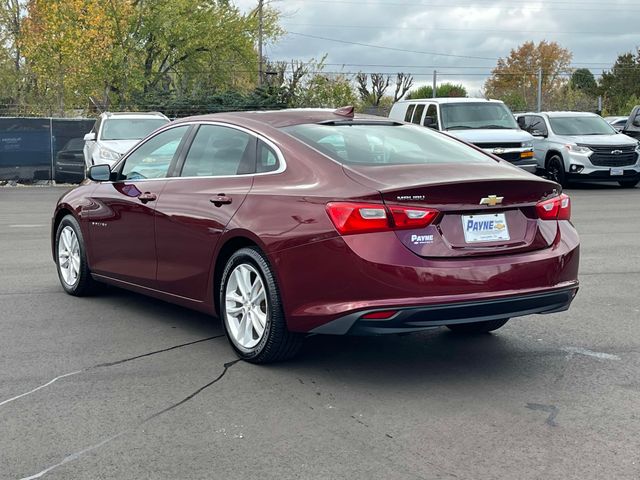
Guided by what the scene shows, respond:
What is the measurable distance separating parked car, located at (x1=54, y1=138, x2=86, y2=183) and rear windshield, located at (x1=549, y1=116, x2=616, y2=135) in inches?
489

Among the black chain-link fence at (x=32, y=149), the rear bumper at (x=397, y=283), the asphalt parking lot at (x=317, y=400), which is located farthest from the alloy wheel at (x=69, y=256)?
the black chain-link fence at (x=32, y=149)

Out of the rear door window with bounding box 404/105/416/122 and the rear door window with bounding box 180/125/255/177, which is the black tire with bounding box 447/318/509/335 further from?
the rear door window with bounding box 404/105/416/122

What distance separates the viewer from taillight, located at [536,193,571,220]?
546 centimetres

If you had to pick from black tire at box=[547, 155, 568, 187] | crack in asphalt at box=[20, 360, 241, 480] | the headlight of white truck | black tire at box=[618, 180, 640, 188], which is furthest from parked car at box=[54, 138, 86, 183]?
crack in asphalt at box=[20, 360, 241, 480]

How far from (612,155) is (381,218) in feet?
57.7

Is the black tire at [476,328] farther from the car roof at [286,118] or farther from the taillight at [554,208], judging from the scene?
the car roof at [286,118]

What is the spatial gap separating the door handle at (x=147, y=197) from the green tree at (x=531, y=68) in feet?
256

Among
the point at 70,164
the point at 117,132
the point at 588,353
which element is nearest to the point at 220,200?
the point at 588,353

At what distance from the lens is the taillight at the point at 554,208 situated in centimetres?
546

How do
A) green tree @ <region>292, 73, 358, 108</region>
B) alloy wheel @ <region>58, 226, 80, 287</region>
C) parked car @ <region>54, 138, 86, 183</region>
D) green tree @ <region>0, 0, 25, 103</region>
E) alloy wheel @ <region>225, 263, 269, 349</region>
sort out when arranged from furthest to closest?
green tree @ <region>0, 0, 25, 103</region> < green tree @ <region>292, 73, 358, 108</region> < parked car @ <region>54, 138, 86, 183</region> < alloy wheel @ <region>58, 226, 80, 287</region> < alloy wheel @ <region>225, 263, 269, 349</region>

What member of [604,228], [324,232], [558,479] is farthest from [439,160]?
[604,228]

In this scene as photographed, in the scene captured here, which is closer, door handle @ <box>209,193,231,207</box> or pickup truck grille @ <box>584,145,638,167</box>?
door handle @ <box>209,193,231,207</box>

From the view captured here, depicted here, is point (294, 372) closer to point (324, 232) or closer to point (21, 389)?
point (324, 232)

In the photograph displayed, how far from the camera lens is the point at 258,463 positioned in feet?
13.2
